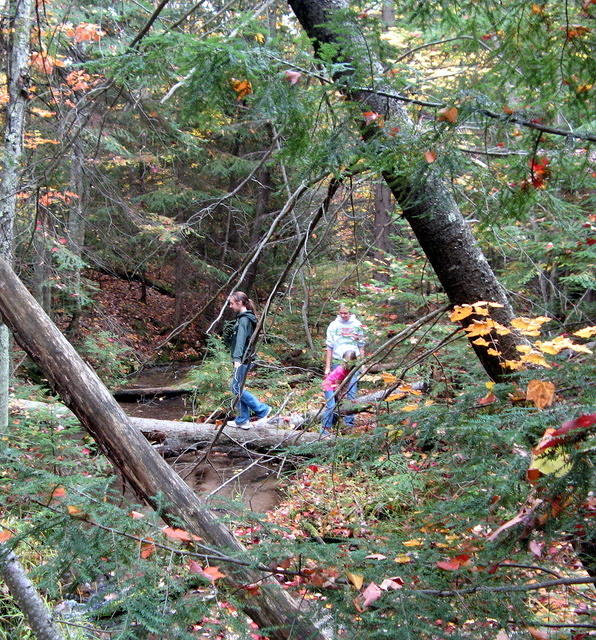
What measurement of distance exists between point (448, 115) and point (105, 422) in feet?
8.11

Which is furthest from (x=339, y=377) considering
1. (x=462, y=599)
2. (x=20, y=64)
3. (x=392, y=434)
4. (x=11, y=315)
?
(x=20, y=64)

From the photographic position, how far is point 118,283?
2095cm

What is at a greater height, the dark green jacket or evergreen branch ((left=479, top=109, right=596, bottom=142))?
evergreen branch ((left=479, top=109, right=596, bottom=142))

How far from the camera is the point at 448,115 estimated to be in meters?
2.06

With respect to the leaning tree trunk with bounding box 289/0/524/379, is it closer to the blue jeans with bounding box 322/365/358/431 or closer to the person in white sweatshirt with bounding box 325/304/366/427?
the blue jeans with bounding box 322/365/358/431

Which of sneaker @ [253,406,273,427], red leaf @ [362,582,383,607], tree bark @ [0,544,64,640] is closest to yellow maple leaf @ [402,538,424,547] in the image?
red leaf @ [362,582,383,607]

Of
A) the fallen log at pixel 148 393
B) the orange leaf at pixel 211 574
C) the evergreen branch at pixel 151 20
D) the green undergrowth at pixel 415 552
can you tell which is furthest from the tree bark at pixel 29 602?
the fallen log at pixel 148 393

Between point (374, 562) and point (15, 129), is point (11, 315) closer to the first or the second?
point (374, 562)

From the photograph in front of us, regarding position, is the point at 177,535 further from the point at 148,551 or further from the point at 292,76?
the point at 292,76

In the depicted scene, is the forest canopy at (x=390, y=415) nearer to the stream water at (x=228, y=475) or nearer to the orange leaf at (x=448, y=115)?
the orange leaf at (x=448, y=115)

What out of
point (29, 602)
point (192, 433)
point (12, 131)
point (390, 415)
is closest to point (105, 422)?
point (29, 602)

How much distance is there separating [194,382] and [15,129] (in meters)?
5.69

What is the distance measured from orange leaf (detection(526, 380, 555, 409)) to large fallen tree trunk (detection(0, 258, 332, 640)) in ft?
4.75

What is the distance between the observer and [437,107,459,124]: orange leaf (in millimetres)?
2045
